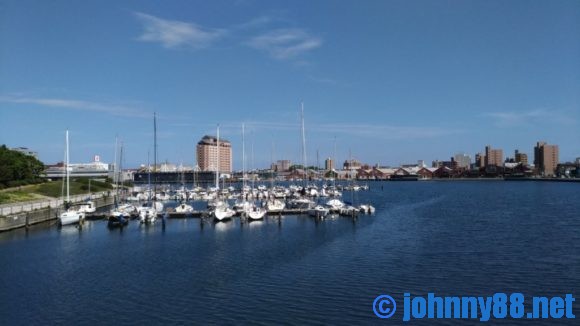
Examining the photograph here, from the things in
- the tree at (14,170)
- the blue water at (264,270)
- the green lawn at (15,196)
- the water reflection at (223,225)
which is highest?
the tree at (14,170)

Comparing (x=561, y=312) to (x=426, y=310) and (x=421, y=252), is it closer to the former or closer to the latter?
(x=426, y=310)

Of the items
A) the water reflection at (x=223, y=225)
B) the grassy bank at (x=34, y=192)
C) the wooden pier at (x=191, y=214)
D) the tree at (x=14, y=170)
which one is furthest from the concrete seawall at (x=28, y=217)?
the water reflection at (x=223, y=225)

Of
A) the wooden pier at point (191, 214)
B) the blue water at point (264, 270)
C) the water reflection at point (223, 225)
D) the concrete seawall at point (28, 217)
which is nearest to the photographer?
the blue water at point (264, 270)

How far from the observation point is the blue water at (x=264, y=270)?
22.9 metres

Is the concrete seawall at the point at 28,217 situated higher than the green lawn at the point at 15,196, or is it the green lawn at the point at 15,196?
the green lawn at the point at 15,196

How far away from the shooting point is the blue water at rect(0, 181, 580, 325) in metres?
22.9

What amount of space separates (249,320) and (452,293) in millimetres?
10519

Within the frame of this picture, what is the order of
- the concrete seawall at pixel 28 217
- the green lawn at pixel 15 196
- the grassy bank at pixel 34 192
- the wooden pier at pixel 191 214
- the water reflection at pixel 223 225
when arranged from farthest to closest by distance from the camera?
the grassy bank at pixel 34 192
the green lawn at pixel 15 196
the wooden pier at pixel 191 214
the water reflection at pixel 223 225
the concrete seawall at pixel 28 217

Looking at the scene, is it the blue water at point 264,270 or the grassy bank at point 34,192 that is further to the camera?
the grassy bank at point 34,192

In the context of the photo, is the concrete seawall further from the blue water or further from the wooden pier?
the wooden pier

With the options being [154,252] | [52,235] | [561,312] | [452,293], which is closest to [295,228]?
[154,252]

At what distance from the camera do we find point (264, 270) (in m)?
30.7

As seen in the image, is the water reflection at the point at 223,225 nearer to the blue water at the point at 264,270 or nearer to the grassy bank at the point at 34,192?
the blue water at the point at 264,270

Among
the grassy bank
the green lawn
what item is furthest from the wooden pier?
the grassy bank
